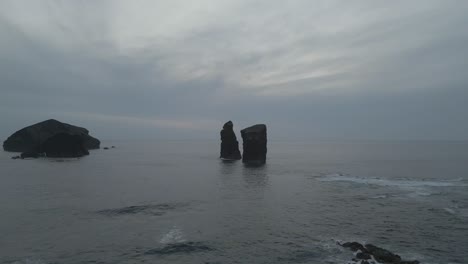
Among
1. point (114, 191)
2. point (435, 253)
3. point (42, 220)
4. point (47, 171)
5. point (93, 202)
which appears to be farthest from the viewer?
point (47, 171)

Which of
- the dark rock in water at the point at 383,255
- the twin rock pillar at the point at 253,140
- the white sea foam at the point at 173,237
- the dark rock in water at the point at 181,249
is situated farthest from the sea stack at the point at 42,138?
the dark rock in water at the point at 383,255

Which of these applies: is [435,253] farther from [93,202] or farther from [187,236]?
[93,202]

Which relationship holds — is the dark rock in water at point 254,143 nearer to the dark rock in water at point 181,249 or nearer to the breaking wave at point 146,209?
the breaking wave at point 146,209

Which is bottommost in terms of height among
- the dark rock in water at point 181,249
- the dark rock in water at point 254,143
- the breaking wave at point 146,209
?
the dark rock in water at point 181,249

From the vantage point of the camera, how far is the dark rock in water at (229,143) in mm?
120812

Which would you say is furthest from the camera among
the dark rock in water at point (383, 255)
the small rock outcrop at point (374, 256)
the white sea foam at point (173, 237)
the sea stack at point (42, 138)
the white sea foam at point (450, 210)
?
the sea stack at point (42, 138)

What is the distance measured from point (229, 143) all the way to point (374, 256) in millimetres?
102169

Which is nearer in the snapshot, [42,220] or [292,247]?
[292,247]

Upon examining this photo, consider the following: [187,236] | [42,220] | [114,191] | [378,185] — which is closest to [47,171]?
[114,191]

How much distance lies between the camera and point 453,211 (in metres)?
41.9

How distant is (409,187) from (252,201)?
2951 cm

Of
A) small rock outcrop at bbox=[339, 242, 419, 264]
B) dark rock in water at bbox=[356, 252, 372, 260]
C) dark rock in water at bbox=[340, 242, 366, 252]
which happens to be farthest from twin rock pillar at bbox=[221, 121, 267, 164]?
dark rock in water at bbox=[356, 252, 372, 260]

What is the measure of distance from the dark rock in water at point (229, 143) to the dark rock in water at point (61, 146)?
2154 inches

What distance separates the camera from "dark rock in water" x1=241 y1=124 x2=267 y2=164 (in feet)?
356
